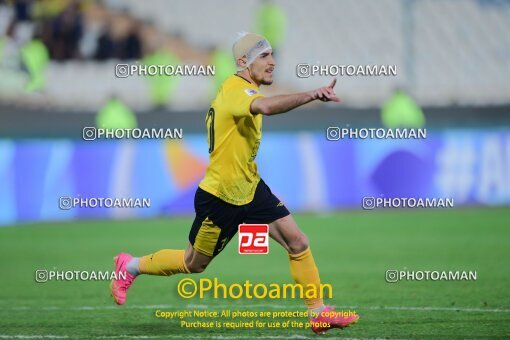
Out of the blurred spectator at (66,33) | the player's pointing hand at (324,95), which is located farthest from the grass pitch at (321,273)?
the blurred spectator at (66,33)

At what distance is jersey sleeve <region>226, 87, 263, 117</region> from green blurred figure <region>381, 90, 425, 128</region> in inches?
473

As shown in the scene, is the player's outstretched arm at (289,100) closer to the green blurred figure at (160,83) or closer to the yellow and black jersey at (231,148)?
the yellow and black jersey at (231,148)

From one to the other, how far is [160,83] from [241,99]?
15.0 meters

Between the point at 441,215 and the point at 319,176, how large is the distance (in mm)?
1948

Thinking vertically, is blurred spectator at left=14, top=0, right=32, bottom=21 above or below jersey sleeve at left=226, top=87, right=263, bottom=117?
above

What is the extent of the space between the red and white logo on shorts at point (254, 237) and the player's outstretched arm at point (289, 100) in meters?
0.98

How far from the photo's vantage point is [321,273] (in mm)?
9797

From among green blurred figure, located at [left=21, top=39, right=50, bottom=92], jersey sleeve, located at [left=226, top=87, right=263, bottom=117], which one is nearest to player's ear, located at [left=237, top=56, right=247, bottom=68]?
jersey sleeve, located at [left=226, top=87, right=263, bottom=117]

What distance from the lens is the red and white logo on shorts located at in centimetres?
656

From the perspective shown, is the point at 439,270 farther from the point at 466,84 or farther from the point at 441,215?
the point at 466,84

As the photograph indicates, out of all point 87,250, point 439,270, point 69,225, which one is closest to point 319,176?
point 69,225

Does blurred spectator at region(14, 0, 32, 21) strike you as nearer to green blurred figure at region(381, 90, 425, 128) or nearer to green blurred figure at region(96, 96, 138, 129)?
green blurred figure at region(96, 96, 138, 129)

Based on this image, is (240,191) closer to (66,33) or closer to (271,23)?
(271,23)

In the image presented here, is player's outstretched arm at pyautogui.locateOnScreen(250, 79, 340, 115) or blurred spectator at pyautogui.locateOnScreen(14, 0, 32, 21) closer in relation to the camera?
player's outstretched arm at pyautogui.locateOnScreen(250, 79, 340, 115)
